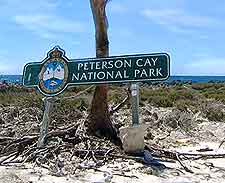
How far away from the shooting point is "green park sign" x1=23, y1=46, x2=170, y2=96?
9.31 meters

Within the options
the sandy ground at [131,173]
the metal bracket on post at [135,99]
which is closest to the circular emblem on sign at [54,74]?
the metal bracket on post at [135,99]

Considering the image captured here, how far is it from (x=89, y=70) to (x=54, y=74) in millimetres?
741

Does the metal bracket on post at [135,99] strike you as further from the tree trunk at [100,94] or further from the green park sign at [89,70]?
the tree trunk at [100,94]

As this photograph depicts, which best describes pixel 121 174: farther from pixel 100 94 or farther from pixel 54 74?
pixel 54 74

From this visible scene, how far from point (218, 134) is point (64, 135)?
585 cm

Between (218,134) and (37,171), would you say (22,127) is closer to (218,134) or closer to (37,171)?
(37,171)

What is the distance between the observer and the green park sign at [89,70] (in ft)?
30.6

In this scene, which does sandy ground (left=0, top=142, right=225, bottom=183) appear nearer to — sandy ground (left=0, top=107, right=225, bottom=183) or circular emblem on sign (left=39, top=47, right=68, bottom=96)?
sandy ground (left=0, top=107, right=225, bottom=183)

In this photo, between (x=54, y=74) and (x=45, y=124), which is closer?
(x=45, y=124)

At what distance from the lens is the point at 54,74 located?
1000 centimetres

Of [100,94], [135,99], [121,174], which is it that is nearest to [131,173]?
[121,174]

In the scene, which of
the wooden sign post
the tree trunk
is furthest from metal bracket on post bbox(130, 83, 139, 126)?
the tree trunk

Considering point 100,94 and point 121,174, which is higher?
point 100,94

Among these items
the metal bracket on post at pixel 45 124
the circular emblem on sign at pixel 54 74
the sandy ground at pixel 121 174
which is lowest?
the sandy ground at pixel 121 174
